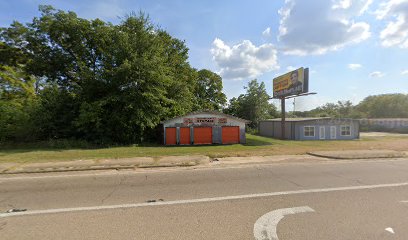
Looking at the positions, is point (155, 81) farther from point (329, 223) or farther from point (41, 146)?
point (329, 223)

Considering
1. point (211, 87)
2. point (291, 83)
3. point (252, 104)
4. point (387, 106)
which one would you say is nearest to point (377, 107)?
point (387, 106)

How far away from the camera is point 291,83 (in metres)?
29.0

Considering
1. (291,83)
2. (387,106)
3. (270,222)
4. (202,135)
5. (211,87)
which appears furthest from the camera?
(387,106)

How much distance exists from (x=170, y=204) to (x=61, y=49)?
28144mm

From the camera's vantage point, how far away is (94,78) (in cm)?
2384

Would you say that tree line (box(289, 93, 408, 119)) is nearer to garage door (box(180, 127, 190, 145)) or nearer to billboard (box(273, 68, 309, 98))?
billboard (box(273, 68, 309, 98))

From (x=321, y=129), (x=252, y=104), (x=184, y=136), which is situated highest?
(x=252, y=104)

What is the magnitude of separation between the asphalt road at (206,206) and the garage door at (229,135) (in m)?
16.1

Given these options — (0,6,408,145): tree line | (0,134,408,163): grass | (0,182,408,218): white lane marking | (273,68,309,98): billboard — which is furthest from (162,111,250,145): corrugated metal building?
(0,182,408,218): white lane marking

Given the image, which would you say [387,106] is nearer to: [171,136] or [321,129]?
[321,129]

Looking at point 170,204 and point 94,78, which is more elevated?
point 94,78

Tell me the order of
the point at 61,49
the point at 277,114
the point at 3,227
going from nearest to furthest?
1. the point at 3,227
2. the point at 61,49
3. the point at 277,114

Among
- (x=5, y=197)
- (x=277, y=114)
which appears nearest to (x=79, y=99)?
(x=5, y=197)

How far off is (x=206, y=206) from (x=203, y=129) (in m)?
19.8
